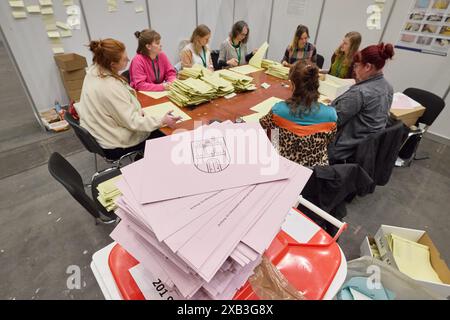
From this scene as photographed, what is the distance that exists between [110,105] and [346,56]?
2505 millimetres

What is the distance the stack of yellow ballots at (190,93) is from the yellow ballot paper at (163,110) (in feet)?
0.23

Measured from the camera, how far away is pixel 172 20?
4133 mm

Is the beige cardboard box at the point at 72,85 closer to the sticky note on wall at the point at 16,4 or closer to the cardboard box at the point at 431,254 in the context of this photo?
the sticky note on wall at the point at 16,4

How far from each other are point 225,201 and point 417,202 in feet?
8.12

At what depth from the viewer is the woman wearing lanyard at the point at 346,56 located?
8.65 feet

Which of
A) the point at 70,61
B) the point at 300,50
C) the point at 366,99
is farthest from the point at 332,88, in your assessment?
the point at 70,61

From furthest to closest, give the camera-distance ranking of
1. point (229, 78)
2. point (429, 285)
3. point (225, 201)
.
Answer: point (229, 78) → point (429, 285) → point (225, 201)

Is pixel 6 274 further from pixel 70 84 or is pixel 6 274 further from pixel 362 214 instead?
pixel 362 214

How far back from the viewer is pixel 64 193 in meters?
2.27

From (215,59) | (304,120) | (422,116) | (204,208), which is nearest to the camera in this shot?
(204,208)

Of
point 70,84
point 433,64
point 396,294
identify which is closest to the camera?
point 396,294

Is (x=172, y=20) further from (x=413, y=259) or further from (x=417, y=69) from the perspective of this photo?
(x=413, y=259)

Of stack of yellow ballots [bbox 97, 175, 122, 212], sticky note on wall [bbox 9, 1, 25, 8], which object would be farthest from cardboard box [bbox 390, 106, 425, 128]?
sticky note on wall [bbox 9, 1, 25, 8]
